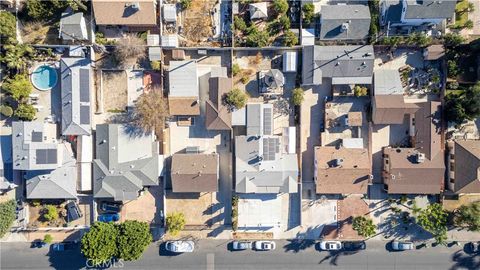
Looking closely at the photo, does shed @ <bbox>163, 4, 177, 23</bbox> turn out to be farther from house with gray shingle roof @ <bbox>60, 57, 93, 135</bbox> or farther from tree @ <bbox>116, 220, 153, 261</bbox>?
tree @ <bbox>116, 220, 153, 261</bbox>

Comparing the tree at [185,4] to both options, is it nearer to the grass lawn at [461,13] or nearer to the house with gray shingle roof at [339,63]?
the house with gray shingle roof at [339,63]

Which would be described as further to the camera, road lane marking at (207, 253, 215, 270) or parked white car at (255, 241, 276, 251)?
road lane marking at (207, 253, 215, 270)

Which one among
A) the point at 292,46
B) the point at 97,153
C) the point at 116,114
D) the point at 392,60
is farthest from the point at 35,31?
the point at 392,60

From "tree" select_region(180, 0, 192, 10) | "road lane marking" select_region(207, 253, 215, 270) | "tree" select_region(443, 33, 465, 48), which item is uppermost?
"tree" select_region(180, 0, 192, 10)

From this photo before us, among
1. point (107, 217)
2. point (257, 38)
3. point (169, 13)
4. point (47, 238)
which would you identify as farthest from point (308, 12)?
point (47, 238)

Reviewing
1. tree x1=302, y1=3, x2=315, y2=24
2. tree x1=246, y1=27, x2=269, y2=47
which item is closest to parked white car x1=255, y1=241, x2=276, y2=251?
tree x1=246, y1=27, x2=269, y2=47

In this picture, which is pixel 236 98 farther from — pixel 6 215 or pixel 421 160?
pixel 6 215

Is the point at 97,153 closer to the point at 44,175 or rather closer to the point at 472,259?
the point at 44,175
